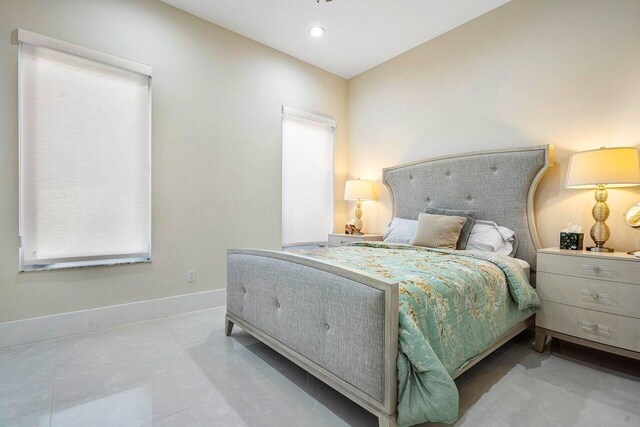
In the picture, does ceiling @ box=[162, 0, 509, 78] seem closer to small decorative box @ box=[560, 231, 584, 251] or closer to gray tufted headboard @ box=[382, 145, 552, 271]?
gray tufted headboard @ box=[382, 145, 552, 271]

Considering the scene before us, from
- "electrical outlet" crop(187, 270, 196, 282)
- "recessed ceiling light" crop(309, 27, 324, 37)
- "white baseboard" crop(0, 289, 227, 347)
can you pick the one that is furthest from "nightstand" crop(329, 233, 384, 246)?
"recessed ceiling light" crop(309, 27, 324, 37)

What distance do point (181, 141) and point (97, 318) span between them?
164cm

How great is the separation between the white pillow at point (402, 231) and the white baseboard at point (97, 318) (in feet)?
6.12

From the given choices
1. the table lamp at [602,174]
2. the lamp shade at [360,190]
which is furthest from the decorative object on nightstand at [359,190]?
the table lamp at [602,174]

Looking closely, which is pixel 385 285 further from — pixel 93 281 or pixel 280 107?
pixel 280 107

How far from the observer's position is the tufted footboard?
1202 millimetres

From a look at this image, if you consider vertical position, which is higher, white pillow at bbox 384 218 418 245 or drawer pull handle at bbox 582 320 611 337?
white pillow at bbox 384 218 418 245

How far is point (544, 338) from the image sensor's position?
2146mm

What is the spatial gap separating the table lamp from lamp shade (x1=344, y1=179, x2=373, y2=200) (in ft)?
6.53

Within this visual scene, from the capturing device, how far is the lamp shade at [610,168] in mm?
1952

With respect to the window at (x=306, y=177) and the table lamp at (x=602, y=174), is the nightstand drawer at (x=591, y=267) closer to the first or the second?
the table lamp at (x=602, y=174)

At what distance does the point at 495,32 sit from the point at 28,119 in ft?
12.7

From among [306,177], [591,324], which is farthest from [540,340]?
[306,177]

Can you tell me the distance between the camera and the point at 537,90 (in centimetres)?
260
